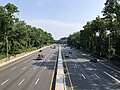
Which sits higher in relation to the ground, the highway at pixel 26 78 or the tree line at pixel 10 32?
the tree line at pixel 10 32

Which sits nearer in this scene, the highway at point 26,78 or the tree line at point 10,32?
the highway at point 26,78

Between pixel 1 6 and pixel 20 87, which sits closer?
pixel 20 87

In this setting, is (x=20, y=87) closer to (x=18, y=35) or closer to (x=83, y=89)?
(x=83, y=89)

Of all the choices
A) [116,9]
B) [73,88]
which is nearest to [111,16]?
[116,9]

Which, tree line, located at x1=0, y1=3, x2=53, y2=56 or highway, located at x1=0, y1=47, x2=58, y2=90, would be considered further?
tree line, located at x1=0, y1=3, x2=53, y2=56

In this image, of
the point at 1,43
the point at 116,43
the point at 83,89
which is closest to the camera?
the point at 83,89

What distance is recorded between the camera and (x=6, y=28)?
248 feet

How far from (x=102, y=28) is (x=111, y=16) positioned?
31358mm

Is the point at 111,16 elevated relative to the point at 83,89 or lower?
elevated

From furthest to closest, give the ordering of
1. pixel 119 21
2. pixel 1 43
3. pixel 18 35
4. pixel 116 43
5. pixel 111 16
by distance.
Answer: pixel 18 35
pixel 1 43
pixel 116 43
pixel 111 16
pixel 119 21

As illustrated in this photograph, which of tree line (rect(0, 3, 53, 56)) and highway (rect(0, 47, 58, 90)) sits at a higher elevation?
tree line (rect(0, 3, 53, 56))

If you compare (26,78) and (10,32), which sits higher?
(10,32)

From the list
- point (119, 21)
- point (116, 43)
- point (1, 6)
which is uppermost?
point (1, 6)

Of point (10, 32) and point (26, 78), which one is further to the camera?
point (10, 32)
